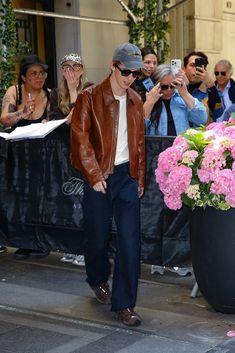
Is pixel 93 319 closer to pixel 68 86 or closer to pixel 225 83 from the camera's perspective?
pixel 68 86

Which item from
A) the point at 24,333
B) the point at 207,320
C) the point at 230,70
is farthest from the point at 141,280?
the point at 230,70

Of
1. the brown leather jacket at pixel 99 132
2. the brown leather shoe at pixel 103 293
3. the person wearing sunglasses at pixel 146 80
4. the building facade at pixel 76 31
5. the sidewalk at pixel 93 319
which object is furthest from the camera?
the building facade at pixel 76 31

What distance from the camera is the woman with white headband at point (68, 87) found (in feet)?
20.8

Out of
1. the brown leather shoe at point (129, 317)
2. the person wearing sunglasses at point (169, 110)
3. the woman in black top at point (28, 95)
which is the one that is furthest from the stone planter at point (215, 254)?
the woman in black top at point (28, 95)

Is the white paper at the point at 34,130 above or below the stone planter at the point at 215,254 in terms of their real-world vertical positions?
above

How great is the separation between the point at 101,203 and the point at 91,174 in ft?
0.95

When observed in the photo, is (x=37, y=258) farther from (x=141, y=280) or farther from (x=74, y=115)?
(x=74, y=115)

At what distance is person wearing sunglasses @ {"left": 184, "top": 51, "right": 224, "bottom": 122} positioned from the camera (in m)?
7.61

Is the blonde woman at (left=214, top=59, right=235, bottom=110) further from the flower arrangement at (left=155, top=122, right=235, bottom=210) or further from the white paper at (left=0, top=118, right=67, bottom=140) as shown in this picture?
the flower arrangement at (left=155, top=122, right=235, bottom=210)

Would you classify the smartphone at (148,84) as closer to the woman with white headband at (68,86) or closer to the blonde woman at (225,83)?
the woman with white headband at (68,86)

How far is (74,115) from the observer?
5.05m

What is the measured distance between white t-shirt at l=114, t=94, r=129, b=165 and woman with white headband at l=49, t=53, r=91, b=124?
1.27m

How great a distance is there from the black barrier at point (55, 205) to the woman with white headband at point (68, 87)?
0.25 meters

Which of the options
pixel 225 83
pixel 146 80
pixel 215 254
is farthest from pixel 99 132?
pixel 225 83
